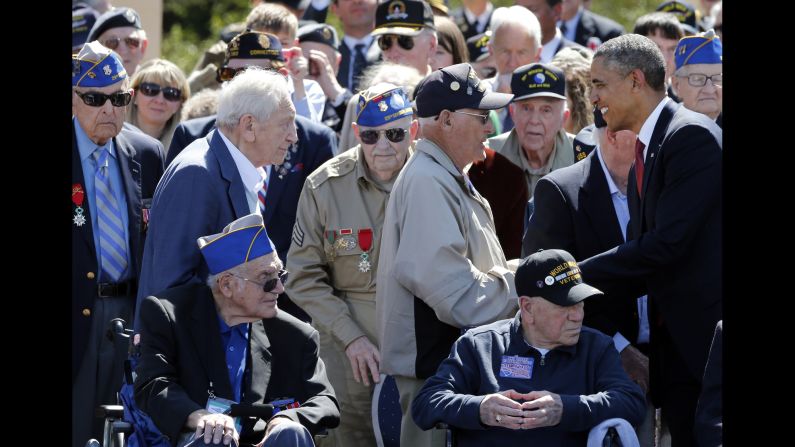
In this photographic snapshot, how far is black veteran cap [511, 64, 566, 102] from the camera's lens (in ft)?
23.8

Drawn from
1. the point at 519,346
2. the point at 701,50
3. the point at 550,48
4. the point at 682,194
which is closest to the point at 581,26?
the point at 550,48

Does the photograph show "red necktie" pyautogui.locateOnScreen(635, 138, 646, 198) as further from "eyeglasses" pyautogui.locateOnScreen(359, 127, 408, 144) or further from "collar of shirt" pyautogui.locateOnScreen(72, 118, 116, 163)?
"collar of shirt" pyautogui.locateOnScreen(72, 118, 116, 163)

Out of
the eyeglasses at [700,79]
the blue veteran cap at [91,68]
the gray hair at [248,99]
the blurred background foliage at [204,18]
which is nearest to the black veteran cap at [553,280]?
the gray hair at [248,99]

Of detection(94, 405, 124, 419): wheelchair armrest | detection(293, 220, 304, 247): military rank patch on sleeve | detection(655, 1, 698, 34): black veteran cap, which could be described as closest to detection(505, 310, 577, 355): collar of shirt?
detection(293, 220, 304, 247): military rank patch on sleeve

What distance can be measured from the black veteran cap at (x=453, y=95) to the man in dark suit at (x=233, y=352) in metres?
1.03

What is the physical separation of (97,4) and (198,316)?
232 inches

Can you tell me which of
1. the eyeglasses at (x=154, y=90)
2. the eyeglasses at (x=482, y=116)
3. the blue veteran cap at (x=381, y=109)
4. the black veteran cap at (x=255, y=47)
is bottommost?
the eyeglasses at (x=482, y=116)

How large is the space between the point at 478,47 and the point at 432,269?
15.1 ft

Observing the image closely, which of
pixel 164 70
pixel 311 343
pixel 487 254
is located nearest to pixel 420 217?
pixel 487 254

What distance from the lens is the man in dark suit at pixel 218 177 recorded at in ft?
18.3

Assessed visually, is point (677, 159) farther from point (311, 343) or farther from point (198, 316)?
point (198, 316)

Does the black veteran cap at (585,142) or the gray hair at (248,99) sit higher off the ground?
the gray hair at (248,99)

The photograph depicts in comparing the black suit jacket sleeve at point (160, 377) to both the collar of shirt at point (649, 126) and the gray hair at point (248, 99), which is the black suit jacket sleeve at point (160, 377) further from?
the collar of shirt at point (649, 126)
